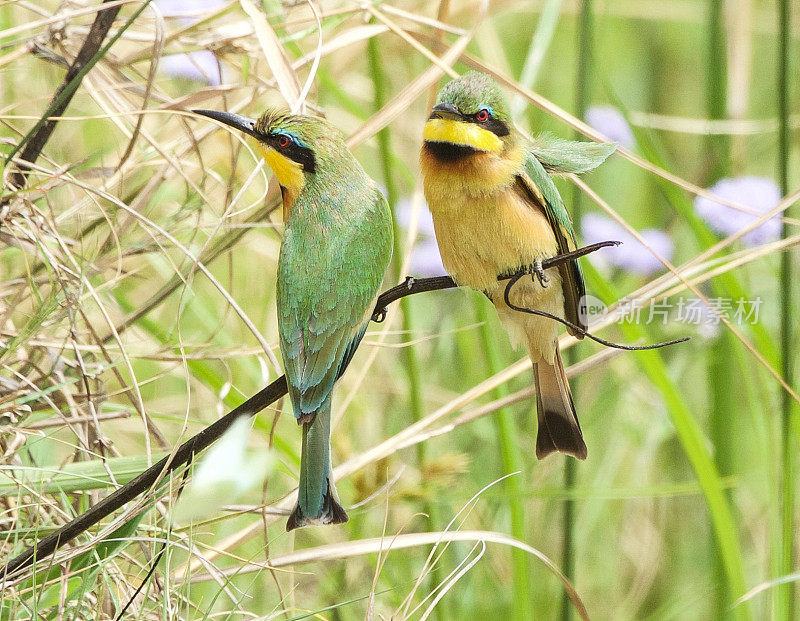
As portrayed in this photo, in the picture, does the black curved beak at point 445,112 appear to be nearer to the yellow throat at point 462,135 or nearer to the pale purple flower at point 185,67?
the yellow throat at point 462,135

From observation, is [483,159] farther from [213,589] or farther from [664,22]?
[664,22]

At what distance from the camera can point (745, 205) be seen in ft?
6.72

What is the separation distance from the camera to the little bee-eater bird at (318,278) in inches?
33.0

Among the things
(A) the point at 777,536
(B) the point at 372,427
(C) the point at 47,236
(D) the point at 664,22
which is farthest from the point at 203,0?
(D) the point at 664,22

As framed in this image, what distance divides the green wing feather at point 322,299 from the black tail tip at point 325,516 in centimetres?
9

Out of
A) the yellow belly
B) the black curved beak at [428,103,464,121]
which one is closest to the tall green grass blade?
the yellow belly

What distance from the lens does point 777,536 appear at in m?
1.68

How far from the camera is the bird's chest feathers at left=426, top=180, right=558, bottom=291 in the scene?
39.9 inches

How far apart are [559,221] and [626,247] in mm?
1149

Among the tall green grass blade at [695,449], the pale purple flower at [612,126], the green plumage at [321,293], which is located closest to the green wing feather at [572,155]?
the green plumage at [321,293]

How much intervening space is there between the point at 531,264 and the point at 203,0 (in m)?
1.16

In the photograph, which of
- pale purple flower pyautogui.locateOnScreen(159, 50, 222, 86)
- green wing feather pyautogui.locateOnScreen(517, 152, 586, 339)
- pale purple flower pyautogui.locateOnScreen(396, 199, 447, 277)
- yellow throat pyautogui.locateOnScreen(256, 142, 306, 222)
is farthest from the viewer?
pale purple flower pyautogui.locateOnScreen(396, 199, 447, 277)

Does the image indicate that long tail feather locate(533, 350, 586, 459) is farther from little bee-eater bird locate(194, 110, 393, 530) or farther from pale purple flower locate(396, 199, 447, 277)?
pale purple flower locate(396, 199, 447, 277)

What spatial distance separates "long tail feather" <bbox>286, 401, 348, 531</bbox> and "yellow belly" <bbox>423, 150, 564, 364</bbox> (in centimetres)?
23
